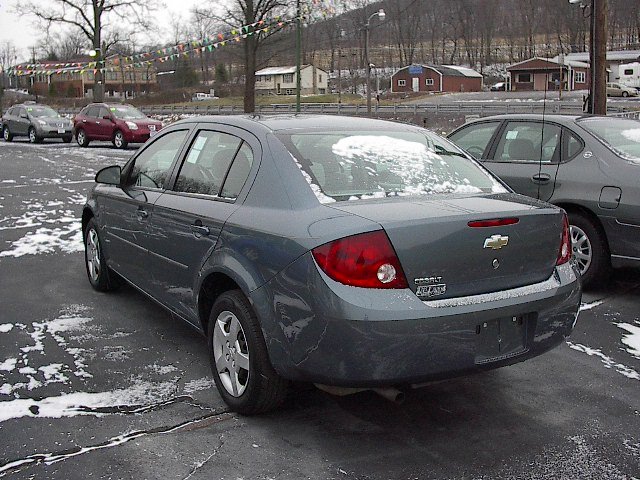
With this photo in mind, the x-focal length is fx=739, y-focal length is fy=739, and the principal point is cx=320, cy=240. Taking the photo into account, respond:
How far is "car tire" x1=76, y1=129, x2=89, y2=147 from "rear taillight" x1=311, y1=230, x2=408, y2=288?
23319 mm

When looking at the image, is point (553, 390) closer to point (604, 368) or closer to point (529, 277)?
point (604, 368)

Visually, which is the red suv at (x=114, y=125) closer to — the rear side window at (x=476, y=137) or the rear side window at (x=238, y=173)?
the rear side window at (x=476, y=137)

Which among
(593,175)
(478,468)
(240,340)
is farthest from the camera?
(593,175)

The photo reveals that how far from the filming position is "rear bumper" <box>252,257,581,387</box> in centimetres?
318

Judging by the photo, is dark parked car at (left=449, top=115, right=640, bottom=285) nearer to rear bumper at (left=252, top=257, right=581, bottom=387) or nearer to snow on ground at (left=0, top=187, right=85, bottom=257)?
rear bumper at (left=252, top=257, right=581, bottom=387)

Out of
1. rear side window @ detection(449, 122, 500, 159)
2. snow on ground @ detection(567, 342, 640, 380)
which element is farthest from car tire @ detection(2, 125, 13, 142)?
snow on ground @ detection(567, 342, 640, 380)

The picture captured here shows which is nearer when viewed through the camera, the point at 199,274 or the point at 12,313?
the point at 199,274

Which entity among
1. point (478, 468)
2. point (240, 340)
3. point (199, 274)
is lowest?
point (478, 468)

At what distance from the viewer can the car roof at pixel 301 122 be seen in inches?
169

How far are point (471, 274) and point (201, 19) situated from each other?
36.9 m

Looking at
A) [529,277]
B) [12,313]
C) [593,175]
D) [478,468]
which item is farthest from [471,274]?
[12,313]

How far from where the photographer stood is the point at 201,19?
3781cm

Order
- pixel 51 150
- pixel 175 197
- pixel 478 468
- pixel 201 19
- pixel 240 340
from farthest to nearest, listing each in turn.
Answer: pixel 201 19 < pixel 51 150 < pixel 175 197 < pixel 240 340 < pixel 478 468

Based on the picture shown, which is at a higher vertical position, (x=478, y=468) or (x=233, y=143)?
(x=233, y=143)
